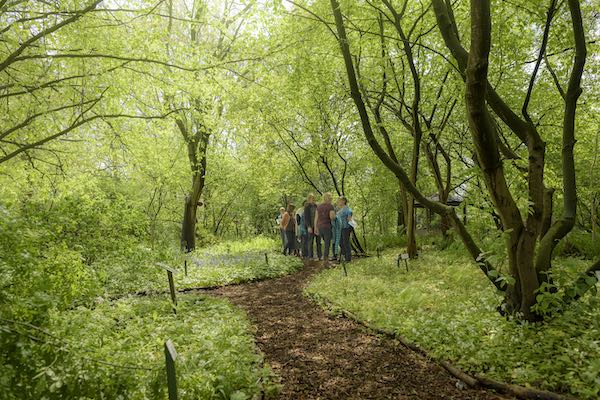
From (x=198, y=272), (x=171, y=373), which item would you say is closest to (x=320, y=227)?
(x=198, y=272)

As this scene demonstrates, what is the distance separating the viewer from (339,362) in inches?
188

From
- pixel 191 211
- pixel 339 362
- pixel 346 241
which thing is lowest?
pixel 339 362

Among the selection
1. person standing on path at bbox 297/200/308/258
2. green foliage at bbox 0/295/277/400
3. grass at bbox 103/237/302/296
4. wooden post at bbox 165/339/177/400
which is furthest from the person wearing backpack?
wooden post at bbox 165/339/177/400

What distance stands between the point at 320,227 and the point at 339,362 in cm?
832

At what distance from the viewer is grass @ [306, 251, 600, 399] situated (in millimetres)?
3758

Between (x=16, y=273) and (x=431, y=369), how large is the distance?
426 centimetres

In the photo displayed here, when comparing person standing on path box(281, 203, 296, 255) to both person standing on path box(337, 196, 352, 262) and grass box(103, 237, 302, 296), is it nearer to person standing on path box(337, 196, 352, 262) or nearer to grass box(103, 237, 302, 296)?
grass box(103, 237, 302, 296)

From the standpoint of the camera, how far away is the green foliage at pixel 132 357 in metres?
2.37

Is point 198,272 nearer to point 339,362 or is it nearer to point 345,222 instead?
point 345,222

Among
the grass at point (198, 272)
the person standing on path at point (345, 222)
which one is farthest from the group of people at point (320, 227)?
the grass at point (198, 272)

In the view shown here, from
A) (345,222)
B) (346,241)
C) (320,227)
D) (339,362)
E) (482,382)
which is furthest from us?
(320,227)

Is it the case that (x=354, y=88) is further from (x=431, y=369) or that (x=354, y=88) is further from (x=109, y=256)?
(x=109, y=256)

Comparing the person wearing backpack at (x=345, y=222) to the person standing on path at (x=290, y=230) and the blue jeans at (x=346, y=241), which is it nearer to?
the blue jeans at (x=346, y=241)

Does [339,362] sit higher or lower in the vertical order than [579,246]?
lower
